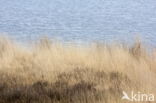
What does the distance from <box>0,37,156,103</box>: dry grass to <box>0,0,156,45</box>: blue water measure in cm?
118

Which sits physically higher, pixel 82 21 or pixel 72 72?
pixel 72 72

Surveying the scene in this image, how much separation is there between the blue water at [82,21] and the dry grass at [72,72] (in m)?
1.18

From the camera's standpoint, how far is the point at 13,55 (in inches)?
264

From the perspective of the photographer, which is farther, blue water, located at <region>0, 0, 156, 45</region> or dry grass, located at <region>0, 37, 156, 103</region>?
blue water, located at <region>0, 0, 156, 45</region>

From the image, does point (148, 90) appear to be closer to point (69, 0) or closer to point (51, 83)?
point (51, 83)

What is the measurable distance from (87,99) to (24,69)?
5.21 feet

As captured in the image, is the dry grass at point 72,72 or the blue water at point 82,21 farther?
the blue water at point 82,21

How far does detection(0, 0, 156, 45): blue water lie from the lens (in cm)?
929

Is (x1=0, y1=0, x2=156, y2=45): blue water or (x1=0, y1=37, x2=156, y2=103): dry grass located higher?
(x1=0, y1=37, x2=156, y2=103): dry grass

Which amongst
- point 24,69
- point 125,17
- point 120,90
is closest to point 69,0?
point 125,17

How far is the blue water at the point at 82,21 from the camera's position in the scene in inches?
366

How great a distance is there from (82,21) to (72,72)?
21.2ft

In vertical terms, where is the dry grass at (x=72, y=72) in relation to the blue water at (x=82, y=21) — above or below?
above

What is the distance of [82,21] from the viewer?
39.2 feet
